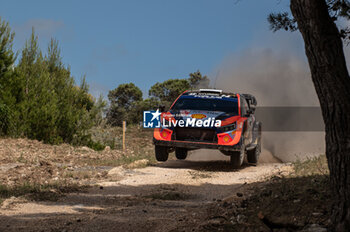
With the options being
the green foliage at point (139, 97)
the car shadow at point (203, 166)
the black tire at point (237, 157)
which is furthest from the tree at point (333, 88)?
the green foliage at point (139, 97)

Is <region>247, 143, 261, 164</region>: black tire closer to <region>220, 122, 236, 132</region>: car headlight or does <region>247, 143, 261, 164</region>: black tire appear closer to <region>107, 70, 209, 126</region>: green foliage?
<region>220, 122, 236, 132</region>: car headlight

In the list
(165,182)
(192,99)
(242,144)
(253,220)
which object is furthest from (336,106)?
(192,99)

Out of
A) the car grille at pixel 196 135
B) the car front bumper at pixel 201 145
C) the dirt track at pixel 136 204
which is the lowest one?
the dirt track at pixel 136 204

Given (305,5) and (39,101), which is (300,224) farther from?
(39,101)

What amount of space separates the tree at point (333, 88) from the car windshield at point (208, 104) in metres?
7.24

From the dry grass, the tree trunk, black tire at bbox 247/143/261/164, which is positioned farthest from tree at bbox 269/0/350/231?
black tire at bbox 247/143/261/164

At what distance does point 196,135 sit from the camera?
454 inches

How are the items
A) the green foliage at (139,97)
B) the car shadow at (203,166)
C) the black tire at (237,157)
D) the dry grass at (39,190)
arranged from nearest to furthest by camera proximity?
the dry grass at (39,190) → the black tire at (237,157) → the car shadow at (203,166) → the green foliage at (139,97)

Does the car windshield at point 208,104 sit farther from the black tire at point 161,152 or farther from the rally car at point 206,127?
the black tire at point 161,152

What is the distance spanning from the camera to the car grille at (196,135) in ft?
37.7

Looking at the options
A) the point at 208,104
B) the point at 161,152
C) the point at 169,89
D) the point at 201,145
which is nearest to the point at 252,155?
the point at 208,104

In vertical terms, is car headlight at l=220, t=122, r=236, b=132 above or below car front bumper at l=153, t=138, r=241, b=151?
above

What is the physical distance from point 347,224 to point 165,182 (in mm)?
5917

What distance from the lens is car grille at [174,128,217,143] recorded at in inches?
452
